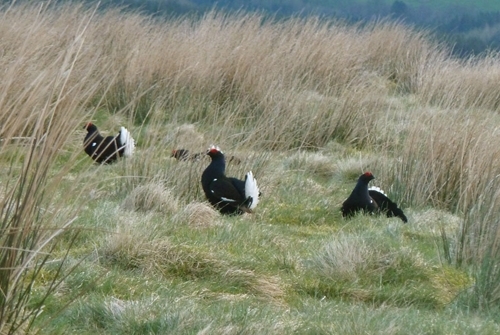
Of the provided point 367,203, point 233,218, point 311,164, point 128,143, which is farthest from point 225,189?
point 311,164

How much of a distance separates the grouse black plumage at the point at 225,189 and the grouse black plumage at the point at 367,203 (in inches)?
29.2

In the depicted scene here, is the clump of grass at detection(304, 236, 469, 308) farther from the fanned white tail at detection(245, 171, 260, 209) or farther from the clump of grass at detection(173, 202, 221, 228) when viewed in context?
the fanned white tail at detection(245, 171, 260, 209)

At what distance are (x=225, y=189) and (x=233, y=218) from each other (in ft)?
1.06

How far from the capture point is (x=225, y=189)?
7.37 meters

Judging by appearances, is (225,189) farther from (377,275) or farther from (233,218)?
(377,275)

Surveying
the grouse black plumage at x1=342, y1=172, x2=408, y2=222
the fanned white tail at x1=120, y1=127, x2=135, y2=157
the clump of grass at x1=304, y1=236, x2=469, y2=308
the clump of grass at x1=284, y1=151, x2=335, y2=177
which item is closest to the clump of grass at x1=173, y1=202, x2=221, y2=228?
the clump of grass at x1=304, y1=236, x2=469, y2=308

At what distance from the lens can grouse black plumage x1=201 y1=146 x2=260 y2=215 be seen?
24.0 feet

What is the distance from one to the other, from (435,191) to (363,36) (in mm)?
8746

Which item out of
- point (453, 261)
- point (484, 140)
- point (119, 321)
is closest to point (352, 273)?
point (453, 261)

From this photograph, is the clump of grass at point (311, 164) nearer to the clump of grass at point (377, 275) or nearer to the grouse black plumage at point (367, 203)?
the grouse black plumage at point (367, 203)

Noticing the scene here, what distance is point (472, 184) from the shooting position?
7527 mm

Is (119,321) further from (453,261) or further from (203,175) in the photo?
(203,175)

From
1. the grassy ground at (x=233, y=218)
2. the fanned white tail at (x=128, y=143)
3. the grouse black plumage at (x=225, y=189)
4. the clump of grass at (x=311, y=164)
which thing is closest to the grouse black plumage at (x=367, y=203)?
the grassy ground at (x=233, y=218)

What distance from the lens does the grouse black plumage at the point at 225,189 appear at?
288 inches
